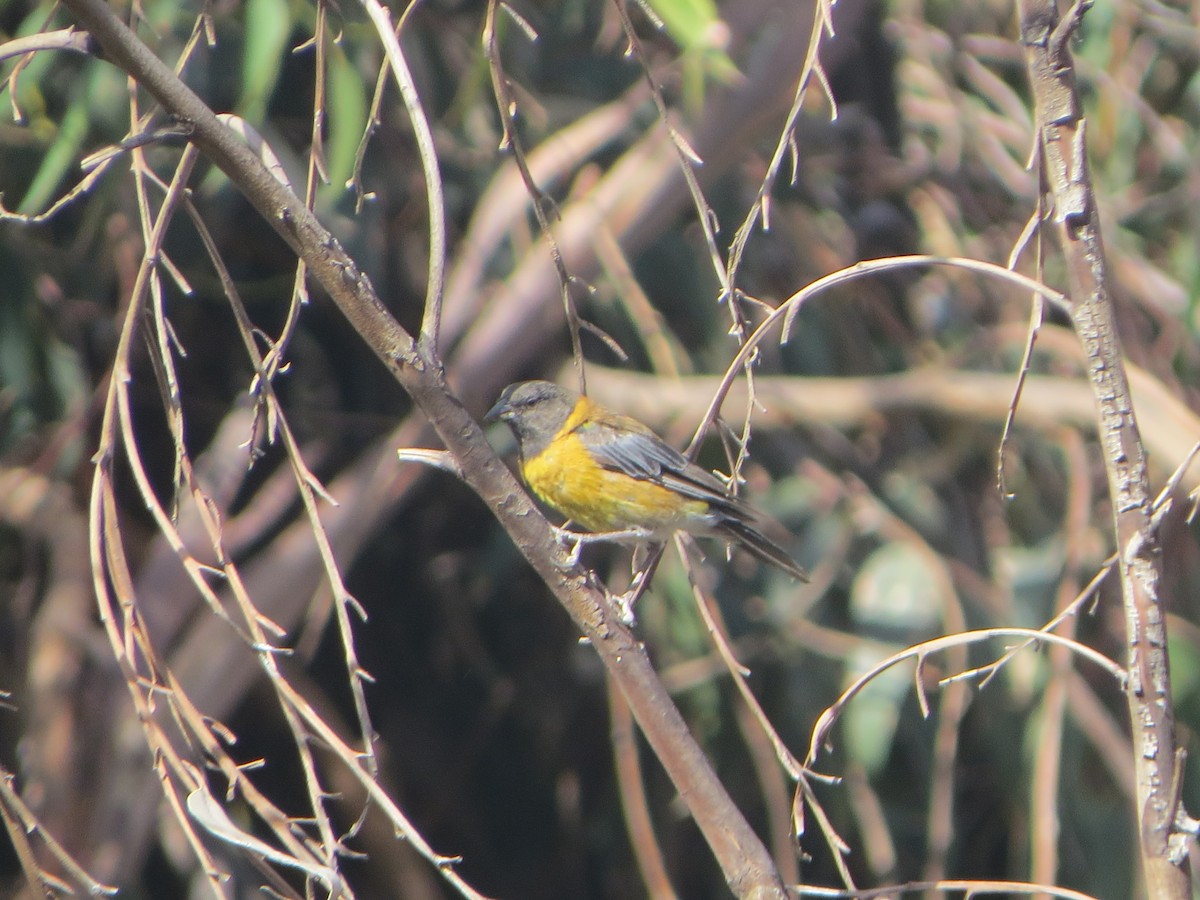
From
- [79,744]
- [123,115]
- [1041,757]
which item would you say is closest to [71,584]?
[79,744]

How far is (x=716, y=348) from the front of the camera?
5.98 meters

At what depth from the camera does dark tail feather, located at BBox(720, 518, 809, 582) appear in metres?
4.20

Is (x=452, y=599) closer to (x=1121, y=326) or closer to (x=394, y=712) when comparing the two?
(x=394, y=712)

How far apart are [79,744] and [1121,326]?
4.27m

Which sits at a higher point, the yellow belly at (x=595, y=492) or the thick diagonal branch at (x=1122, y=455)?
the thick diagonal branch at (x=1122, y=455)

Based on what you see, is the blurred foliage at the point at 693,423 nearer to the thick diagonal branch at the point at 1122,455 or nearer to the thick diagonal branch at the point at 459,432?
the thick diagonal branch at the point at 459,432

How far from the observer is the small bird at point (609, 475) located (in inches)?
167

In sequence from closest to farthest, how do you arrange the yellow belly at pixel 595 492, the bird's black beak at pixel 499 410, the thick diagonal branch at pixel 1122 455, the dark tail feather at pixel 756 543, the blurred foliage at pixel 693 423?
the thick diagonal branch at pixel 1122 455 → the dark tail feather at pixel 756 543 → the yellow belly at pixel 595 492 → the bird's black beak at pixel 499 410 → the blurred foliage at pixel 693 423

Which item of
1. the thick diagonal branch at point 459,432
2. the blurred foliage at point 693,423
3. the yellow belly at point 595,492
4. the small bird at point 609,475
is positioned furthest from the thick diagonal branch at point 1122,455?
the blurred foliage at point 693,423

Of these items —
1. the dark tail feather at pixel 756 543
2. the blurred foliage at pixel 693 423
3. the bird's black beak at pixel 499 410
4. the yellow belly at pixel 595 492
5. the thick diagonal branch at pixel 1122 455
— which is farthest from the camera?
the blurred foliage at pixel 693 423

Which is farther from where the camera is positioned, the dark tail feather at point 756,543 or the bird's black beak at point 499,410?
the bird's black beak at point 499,410

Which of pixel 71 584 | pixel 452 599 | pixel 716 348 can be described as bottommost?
pixel 452 599

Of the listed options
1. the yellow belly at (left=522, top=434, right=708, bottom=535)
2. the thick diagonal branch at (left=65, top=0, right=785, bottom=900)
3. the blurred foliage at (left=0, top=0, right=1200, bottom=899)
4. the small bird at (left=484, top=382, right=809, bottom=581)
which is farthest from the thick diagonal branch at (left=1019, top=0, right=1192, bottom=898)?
the blurred foliage at (left=0, top=0, right=1200, bottom=899)

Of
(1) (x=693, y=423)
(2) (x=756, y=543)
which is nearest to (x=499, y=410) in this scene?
(2) (x=756, y=543)
